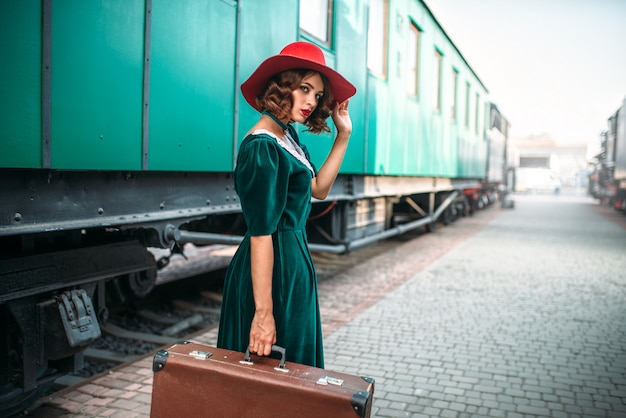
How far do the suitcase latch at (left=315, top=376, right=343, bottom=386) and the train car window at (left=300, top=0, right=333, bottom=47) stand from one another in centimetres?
408

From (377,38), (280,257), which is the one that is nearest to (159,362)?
(280,257)

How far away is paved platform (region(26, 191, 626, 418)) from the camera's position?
3.48 m

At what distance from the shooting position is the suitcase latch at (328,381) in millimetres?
1734

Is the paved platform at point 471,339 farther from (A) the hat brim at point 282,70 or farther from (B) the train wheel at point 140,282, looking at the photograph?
(A) the hat brim at point 282,70

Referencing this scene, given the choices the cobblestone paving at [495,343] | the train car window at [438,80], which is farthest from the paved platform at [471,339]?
the train car window at [438,80]

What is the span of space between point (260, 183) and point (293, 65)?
18.8 inches

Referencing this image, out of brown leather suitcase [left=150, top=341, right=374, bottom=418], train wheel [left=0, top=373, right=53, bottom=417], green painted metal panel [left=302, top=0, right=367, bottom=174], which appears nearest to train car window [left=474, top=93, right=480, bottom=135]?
green painted metal panel [left=302, top=0, right=367, bottom=174]

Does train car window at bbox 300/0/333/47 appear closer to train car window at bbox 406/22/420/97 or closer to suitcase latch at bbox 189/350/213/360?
train car window at bbox 406/22/420/97

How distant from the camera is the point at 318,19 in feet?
18.6

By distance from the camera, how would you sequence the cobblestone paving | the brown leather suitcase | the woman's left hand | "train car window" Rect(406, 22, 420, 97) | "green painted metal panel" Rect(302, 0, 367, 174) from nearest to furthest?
1. the brown leather suitcase
2. the woman's left hand
3. the cobblestone paving
4. "green painted metal panel" Rect(302, 0, 367, 174)
5. "train car window" Rect(406, 22, 420, 97)

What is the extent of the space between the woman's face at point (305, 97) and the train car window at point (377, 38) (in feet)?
15.7

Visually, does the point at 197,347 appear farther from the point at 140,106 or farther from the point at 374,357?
the point at 374,357

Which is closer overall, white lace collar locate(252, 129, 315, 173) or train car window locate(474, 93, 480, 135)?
white lace collar locate(252, 129, 315, 173)

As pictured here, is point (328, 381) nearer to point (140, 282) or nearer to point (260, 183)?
point (260, 183)
